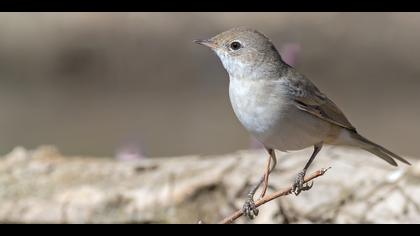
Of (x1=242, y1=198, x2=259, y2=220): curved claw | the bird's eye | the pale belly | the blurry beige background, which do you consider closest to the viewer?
(x1=242, y1=198, x2=259, y2=220): curved claw

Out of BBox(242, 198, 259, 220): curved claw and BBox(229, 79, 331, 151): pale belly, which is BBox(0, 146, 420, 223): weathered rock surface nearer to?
BBox(229, 79, 331, 151): pale belly

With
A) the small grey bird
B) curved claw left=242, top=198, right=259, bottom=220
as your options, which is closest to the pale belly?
the small grey bird

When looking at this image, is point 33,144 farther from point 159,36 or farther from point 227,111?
point 159,36

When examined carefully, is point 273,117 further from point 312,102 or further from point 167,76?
point 167,76

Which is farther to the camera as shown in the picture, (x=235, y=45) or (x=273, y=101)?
(x=235, y=45)

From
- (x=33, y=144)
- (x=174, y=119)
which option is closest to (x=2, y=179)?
(x=33, y=144)

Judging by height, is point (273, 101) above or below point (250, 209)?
above

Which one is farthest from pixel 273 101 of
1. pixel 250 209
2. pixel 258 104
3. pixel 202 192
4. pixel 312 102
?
pixel 202 192
